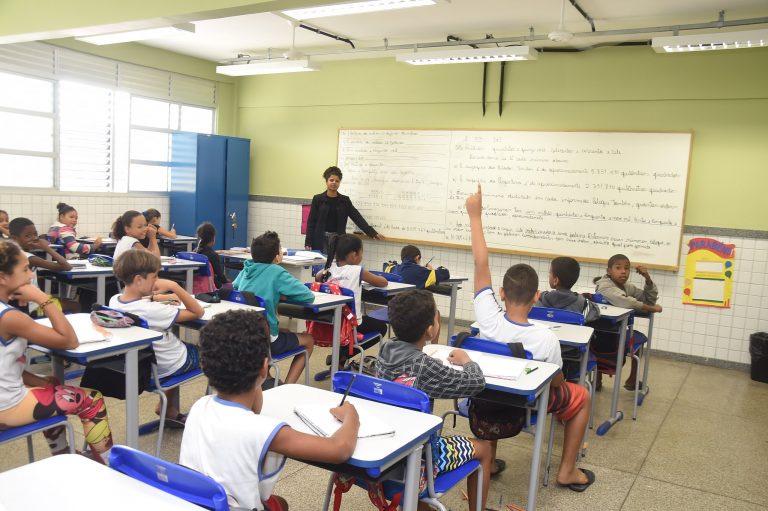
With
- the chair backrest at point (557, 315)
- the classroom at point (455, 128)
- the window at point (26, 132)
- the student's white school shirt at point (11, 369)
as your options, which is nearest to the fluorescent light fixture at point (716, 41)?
the classroom at point (455, 128)

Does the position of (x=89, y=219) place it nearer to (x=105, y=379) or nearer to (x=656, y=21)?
(x=105, y=379)

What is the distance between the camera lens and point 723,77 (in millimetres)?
5949

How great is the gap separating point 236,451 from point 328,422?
326 mm

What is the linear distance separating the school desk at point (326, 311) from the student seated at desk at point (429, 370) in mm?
1532

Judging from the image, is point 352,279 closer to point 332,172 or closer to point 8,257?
point 8,257

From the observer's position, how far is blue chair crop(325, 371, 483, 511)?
211 centimetres

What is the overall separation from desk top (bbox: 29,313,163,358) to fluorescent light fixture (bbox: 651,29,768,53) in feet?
14.5

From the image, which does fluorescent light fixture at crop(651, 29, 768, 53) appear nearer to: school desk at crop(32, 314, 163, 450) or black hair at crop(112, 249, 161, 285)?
black hair at crop(112, 249, 161, 285)

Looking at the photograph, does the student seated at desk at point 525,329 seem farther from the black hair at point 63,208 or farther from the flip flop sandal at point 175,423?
the black hair at point 63,208

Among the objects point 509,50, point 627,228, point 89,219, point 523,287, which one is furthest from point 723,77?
point 89,219

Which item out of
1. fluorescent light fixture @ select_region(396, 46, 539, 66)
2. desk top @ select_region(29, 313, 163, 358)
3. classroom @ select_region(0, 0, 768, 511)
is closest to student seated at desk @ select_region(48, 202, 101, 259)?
classroom @ select_region(0, 0, 768, 511)

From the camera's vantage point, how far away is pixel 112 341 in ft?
8.91

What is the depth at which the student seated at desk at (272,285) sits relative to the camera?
3.97m

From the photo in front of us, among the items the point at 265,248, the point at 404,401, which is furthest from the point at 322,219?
the point at 404,401
